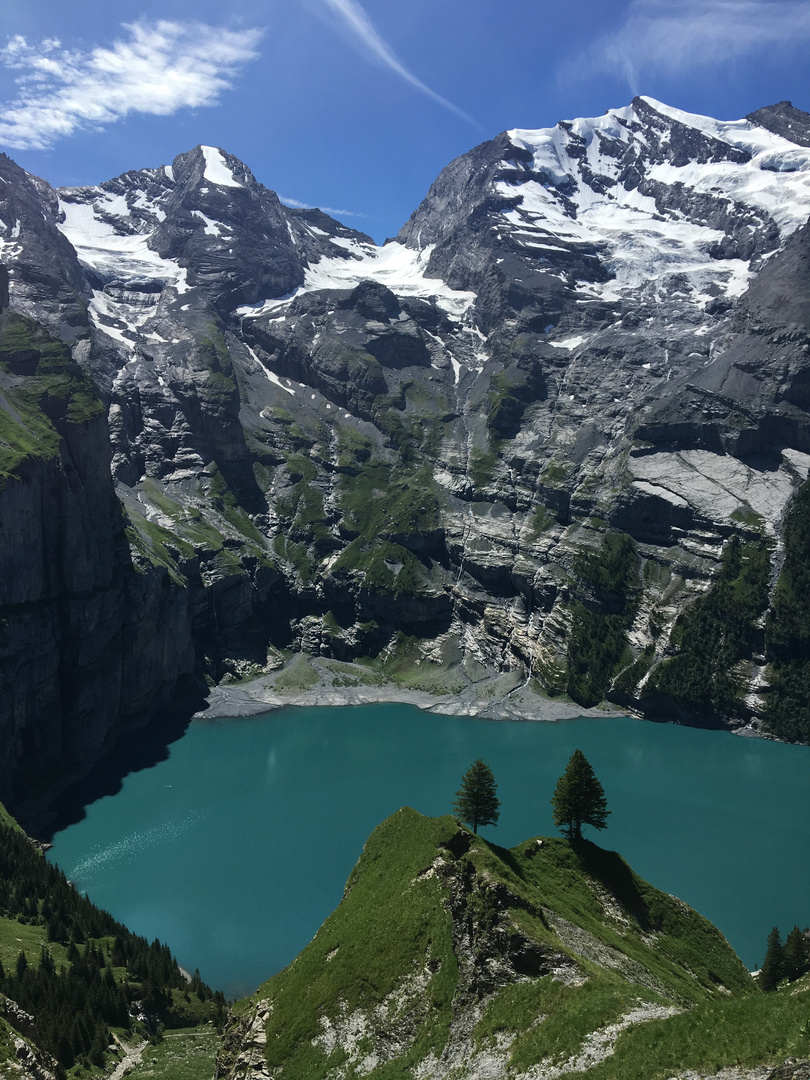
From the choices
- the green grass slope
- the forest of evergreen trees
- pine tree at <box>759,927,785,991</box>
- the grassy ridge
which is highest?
the grassy ridge

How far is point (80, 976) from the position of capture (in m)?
53.2

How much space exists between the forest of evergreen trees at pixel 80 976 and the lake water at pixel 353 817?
346 inches

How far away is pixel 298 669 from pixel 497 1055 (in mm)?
156797

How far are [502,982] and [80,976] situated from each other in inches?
1543

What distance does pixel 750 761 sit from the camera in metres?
125

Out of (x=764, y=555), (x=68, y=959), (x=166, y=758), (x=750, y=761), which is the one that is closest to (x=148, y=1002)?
(x=68, y=959)

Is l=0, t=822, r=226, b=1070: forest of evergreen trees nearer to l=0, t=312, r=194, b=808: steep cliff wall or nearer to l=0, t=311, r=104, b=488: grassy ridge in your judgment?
l=0, t=312, r=194, b=808: steep cliff wall

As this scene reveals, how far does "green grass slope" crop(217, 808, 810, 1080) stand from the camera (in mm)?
22828

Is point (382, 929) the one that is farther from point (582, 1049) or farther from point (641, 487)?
point (641, 487)

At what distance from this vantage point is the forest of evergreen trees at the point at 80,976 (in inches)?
1832

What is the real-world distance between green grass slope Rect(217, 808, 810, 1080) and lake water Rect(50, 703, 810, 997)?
36.5 m

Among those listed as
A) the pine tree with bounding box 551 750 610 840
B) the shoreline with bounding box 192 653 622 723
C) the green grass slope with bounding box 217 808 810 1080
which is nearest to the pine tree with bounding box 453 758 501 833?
the pine tree with bounding box 551 750 610 840

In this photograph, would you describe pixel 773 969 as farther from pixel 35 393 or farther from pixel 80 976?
pixel 35 393

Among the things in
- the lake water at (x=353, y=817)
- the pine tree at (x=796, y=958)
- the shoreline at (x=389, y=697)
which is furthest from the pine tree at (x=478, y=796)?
the shoreline at (x=389, y=697)
